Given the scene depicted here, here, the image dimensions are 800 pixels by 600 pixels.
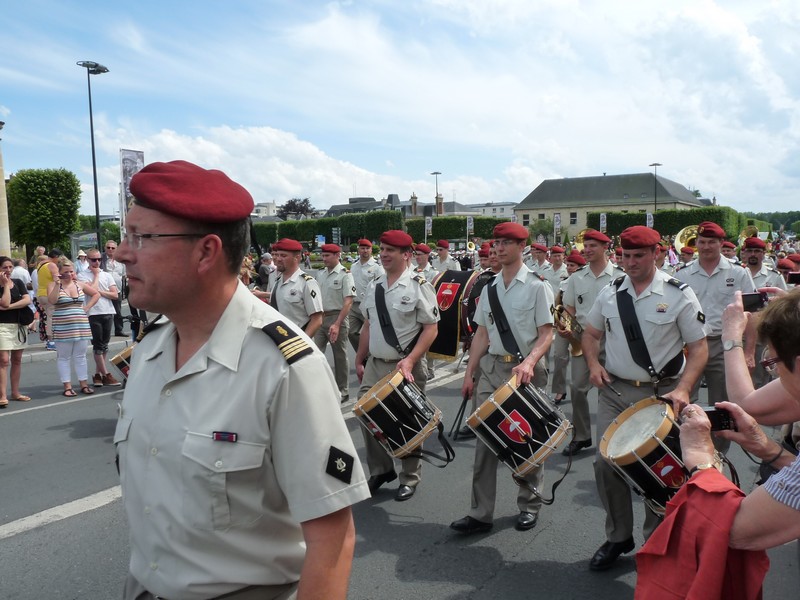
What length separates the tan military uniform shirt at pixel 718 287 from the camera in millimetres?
6816

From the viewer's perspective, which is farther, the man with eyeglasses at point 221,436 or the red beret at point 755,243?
the red beret at point 755,243

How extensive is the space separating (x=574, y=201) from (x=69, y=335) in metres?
104

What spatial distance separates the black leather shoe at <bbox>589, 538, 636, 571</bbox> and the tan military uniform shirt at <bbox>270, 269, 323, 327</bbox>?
4366mm

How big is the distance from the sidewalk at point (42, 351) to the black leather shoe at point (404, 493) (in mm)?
8064

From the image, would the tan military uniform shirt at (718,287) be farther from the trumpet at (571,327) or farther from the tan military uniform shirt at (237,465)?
the tan military uniform shirt at (237,465)

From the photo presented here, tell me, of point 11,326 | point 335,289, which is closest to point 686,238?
point 335,289

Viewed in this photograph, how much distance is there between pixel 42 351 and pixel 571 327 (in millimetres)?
10799

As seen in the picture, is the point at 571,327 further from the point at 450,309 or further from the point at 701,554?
the point at 701,554

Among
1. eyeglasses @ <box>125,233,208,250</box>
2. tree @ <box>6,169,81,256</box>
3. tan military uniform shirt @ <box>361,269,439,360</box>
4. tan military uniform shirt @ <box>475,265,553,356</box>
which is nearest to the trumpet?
tan military uniform shirt @ <box>361,269,439,360</box>

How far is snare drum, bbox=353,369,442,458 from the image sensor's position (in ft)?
15.8

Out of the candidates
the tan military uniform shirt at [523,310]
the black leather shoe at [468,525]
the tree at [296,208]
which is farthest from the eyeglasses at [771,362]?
the tree at [296,208]

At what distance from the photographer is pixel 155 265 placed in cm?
170

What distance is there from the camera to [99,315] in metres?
9.78

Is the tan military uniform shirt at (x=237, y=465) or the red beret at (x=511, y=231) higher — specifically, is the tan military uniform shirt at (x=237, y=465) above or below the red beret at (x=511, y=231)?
below
